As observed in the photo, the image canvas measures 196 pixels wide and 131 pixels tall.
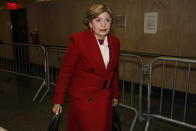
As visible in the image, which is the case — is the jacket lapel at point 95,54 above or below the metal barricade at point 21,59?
above

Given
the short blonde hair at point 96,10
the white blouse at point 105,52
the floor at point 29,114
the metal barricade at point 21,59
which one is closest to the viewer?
the short blonde hair at point 96,10

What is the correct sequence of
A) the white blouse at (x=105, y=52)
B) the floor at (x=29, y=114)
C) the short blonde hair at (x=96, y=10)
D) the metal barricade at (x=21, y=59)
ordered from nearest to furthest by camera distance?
the short blonde hair at (x=96, y=10) < the white blouse at (x=105, y=52) < the floor at (x=29, y=114) < the metal barricade at (x=21, y=59)

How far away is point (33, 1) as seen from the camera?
24.8ft

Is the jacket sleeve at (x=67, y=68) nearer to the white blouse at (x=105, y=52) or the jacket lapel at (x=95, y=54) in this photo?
the jacket lapel at (x=95, y=54)

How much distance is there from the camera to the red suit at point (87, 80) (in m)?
1.67

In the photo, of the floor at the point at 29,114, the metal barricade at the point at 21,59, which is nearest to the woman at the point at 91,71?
the floor at the point at 29,114

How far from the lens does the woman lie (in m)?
1.67

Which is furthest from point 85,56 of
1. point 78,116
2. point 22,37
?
point 22,37

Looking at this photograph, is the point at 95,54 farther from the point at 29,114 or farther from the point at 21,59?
the point at 21,59

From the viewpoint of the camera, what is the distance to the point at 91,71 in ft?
5.59

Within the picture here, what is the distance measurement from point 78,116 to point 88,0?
4575mm

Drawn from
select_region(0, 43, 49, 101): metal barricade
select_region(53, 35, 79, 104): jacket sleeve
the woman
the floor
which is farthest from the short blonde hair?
select_region(0, 43, 49, 101): metal barricade

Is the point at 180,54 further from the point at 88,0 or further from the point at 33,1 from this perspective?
the point at 33,1

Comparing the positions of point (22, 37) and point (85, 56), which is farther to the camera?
point (22, 37)
